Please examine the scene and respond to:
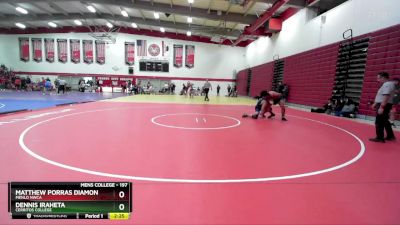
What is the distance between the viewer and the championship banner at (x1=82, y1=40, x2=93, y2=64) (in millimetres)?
27222

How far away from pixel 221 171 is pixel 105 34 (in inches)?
873

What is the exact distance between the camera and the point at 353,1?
9.79 meters

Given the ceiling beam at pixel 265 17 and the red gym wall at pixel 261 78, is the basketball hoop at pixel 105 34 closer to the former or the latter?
the ceiling beam at pixel 265 17

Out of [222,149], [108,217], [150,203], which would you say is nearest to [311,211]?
[150,203]

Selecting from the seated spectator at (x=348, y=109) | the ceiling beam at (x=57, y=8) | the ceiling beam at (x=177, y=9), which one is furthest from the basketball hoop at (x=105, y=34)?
the seated spectator at (x=348, y=109)

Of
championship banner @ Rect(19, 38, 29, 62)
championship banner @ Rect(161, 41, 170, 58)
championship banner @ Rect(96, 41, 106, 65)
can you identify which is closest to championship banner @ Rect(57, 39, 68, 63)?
championship banner @ Rect(96, 41, 106, 65)

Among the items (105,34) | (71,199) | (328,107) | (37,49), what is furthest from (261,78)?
(37,49)

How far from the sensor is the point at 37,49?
2705 cm

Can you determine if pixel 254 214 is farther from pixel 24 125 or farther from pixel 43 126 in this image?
pixel 24 125

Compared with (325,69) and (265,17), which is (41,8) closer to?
(265,17)

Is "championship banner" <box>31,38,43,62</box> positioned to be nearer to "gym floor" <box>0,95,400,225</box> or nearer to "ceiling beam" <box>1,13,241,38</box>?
"ceiling beam" <box>1,13,241,38</box>

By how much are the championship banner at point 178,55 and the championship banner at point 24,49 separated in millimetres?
16911

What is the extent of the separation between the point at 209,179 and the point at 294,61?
13.7 metres

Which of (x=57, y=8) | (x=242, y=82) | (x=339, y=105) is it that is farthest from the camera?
(x=242, y=82)
